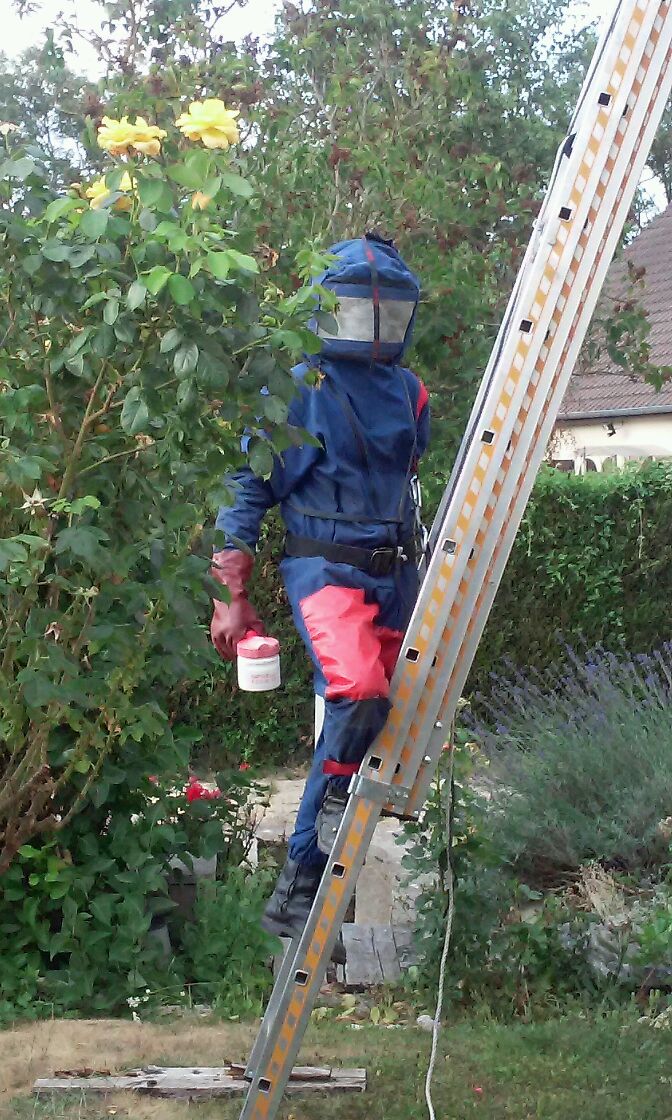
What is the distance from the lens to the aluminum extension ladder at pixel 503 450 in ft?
7.45

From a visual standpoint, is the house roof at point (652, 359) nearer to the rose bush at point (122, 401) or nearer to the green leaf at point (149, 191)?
the rose bush at point (122, 401)

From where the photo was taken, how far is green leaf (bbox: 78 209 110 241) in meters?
2.13

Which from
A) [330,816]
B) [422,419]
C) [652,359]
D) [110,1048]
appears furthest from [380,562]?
[652,359]

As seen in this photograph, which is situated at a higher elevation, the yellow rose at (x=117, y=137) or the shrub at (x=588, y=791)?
the yellow rose at (x=117, y=137)

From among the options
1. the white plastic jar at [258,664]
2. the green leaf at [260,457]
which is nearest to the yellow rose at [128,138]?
the green leaf at [260,457]

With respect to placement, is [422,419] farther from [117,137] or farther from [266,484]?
[117,137]

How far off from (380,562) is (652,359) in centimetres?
1313

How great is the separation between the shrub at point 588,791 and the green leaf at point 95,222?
2.86 meters

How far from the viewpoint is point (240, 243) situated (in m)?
2.30

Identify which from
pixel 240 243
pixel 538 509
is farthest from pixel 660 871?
pixel 538 509

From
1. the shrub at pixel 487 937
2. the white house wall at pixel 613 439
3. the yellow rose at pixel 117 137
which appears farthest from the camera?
the white house wall at pixel 613 439

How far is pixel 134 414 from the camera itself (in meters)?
2.25

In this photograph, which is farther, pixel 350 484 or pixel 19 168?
pixel 350 484

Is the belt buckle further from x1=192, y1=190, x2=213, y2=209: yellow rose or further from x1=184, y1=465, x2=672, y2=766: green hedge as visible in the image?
x1=184, y1=465, x2=672, y2=766: green hedge
